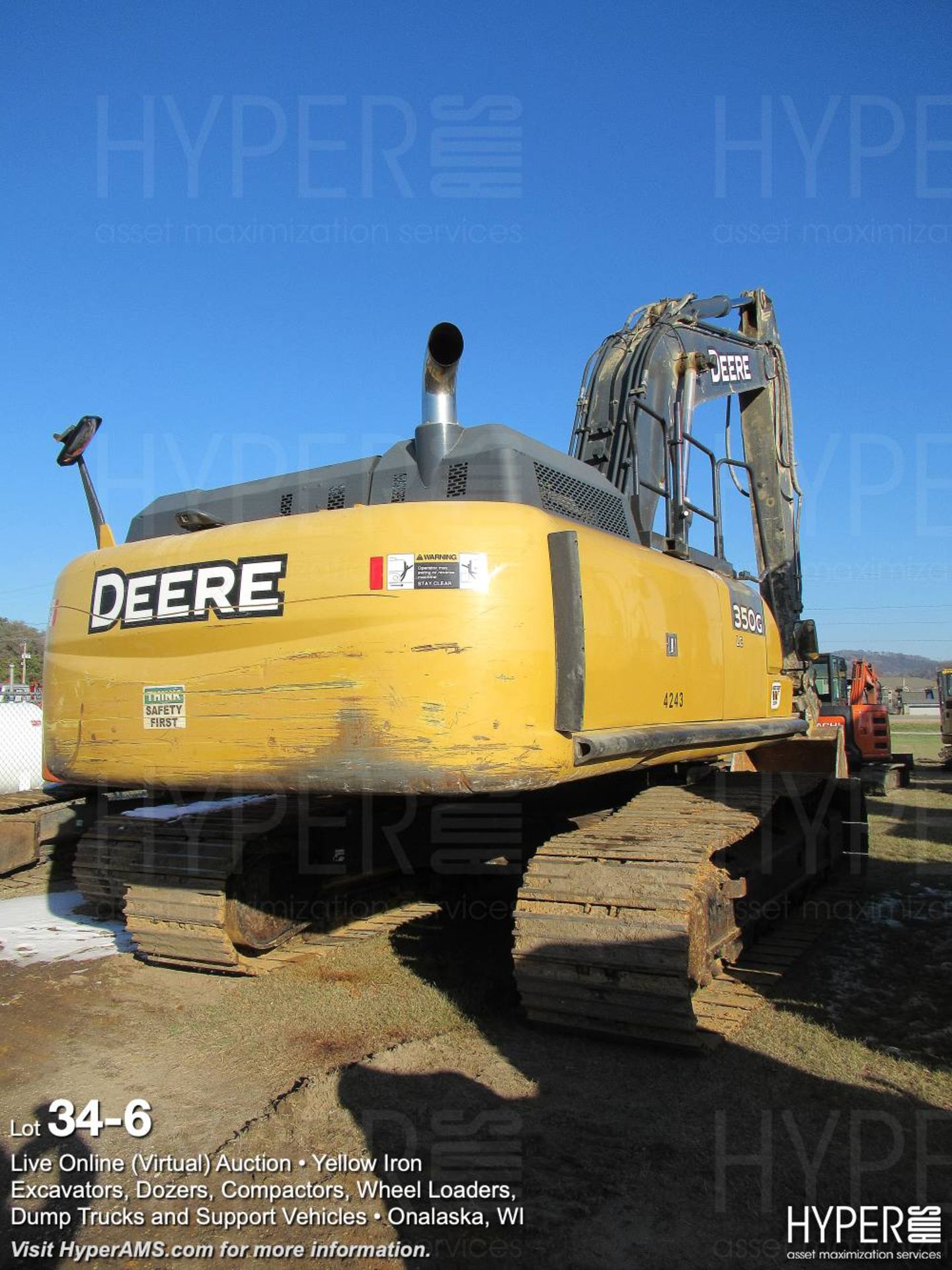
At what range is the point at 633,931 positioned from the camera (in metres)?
3.78

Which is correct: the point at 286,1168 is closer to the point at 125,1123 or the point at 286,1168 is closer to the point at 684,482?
the point at 125,1123

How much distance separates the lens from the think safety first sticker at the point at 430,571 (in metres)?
3.71

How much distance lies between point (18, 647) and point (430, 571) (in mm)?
64793

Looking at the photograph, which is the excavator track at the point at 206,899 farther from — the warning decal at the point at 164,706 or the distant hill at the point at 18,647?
the distant hill at the point at 18,647

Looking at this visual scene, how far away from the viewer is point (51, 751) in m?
4.63

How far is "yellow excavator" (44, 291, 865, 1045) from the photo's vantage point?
3.70 m

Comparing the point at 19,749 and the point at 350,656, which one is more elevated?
the point at 350,656

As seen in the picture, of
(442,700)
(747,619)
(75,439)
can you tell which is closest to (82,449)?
(75,439)

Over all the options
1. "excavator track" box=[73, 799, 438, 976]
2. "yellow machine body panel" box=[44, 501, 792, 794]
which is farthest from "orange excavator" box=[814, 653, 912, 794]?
"yellow machine body panel" box=[44, 501, 792, 794]

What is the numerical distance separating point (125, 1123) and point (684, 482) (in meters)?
4.57

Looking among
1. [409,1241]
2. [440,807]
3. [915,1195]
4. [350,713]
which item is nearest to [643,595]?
[350,713]

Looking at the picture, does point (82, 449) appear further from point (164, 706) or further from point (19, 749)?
point (19, 749)

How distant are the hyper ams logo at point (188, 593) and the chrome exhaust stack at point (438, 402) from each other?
87 centimetres

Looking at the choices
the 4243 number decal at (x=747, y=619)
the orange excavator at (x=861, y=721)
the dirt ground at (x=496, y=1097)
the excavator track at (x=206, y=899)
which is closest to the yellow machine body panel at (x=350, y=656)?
the excavator track at (x=206, y=899)
